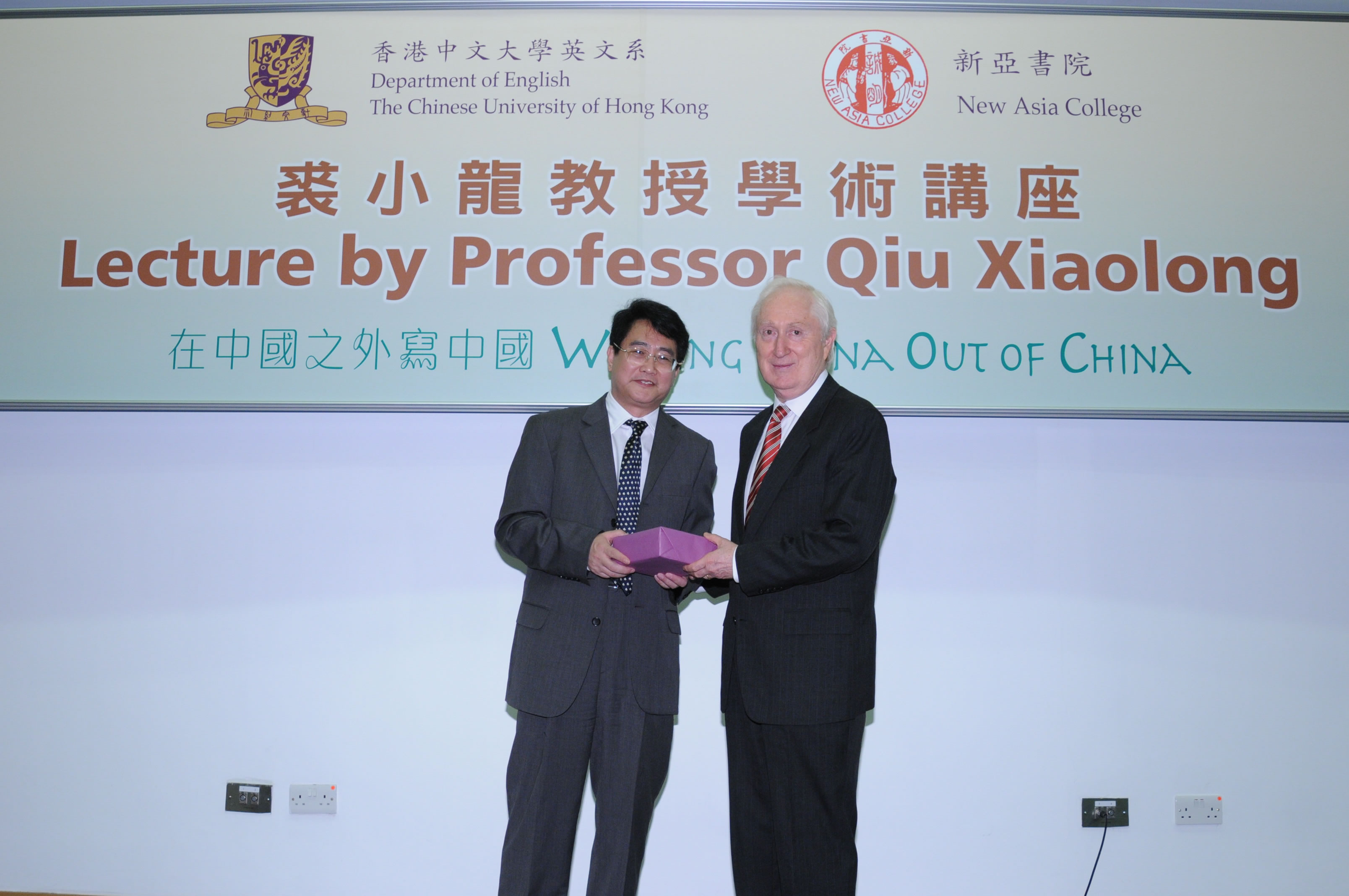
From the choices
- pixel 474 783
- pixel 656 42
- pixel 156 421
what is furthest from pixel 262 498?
pixel 656 42

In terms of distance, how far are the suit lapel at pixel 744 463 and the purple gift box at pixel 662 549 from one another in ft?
0.51

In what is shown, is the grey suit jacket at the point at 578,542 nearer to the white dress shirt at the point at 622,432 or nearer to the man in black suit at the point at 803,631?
the white dress shirt at the point at 622,432

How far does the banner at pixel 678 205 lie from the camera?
2730mm

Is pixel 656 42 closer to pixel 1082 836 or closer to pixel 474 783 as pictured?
pixel 474 783

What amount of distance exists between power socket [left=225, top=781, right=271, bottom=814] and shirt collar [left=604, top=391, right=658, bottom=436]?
1648 mm

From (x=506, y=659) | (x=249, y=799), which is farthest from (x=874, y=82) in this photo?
(x=249, y=799)

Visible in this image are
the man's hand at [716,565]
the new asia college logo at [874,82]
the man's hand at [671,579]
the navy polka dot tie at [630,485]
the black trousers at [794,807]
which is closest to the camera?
the black trousers at [794,807]

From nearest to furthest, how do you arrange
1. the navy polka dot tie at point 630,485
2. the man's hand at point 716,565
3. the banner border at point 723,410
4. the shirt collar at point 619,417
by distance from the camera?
the man's hand at point 716,565
the navy polka dot tie at point 630,485
the shirt collar at point 619,417
the banner border at point 723,410

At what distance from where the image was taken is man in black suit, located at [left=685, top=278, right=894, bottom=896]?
1.82 m

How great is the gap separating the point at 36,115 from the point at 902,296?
2.85 metres

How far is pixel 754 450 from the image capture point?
218 centimetres

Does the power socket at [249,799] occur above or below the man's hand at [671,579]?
below

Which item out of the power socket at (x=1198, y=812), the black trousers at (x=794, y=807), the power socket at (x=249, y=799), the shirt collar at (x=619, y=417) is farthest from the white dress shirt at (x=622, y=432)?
the power socket at (x=1198, y=812)

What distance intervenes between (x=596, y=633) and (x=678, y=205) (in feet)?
4.59
